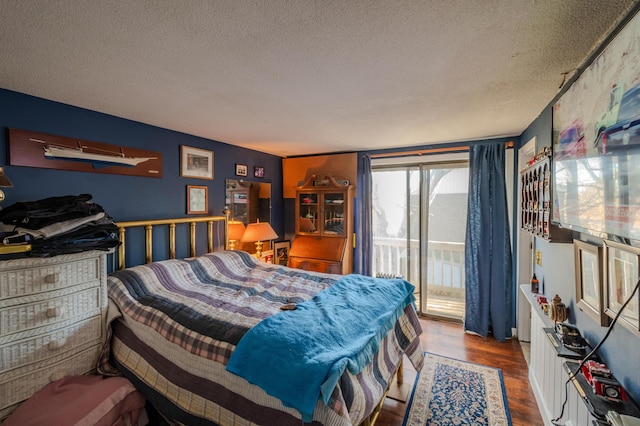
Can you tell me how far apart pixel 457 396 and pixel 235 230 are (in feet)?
9.45

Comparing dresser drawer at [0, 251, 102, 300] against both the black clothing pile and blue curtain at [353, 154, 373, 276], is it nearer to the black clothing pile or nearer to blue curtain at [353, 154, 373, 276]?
the black clothing pile

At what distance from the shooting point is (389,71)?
1598 millimetres

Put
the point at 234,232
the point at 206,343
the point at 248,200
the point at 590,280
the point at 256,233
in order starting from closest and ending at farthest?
the point at 590,280
the point at 206,343
the point at 256,233
the point at 234,232
the point at 248,200

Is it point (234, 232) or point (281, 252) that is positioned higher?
point (234, 232)

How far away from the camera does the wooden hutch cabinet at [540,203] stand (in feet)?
5.75

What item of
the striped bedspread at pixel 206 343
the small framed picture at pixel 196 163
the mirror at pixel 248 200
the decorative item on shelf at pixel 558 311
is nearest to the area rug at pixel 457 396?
the striped bedspread at pixel 206 343

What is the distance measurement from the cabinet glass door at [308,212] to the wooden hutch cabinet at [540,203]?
2.42 m

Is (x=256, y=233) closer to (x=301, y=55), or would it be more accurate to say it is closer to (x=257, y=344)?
(x=257, y=344)

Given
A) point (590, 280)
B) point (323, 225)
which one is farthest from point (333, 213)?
point (590, 280)

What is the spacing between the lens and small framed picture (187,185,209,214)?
3061 millimetres

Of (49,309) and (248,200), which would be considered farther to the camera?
(248,200)

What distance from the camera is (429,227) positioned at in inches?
152

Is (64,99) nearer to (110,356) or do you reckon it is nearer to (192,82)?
(192,82)

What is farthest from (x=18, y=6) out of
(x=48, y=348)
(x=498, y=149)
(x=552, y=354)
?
(x=498, y=149)
